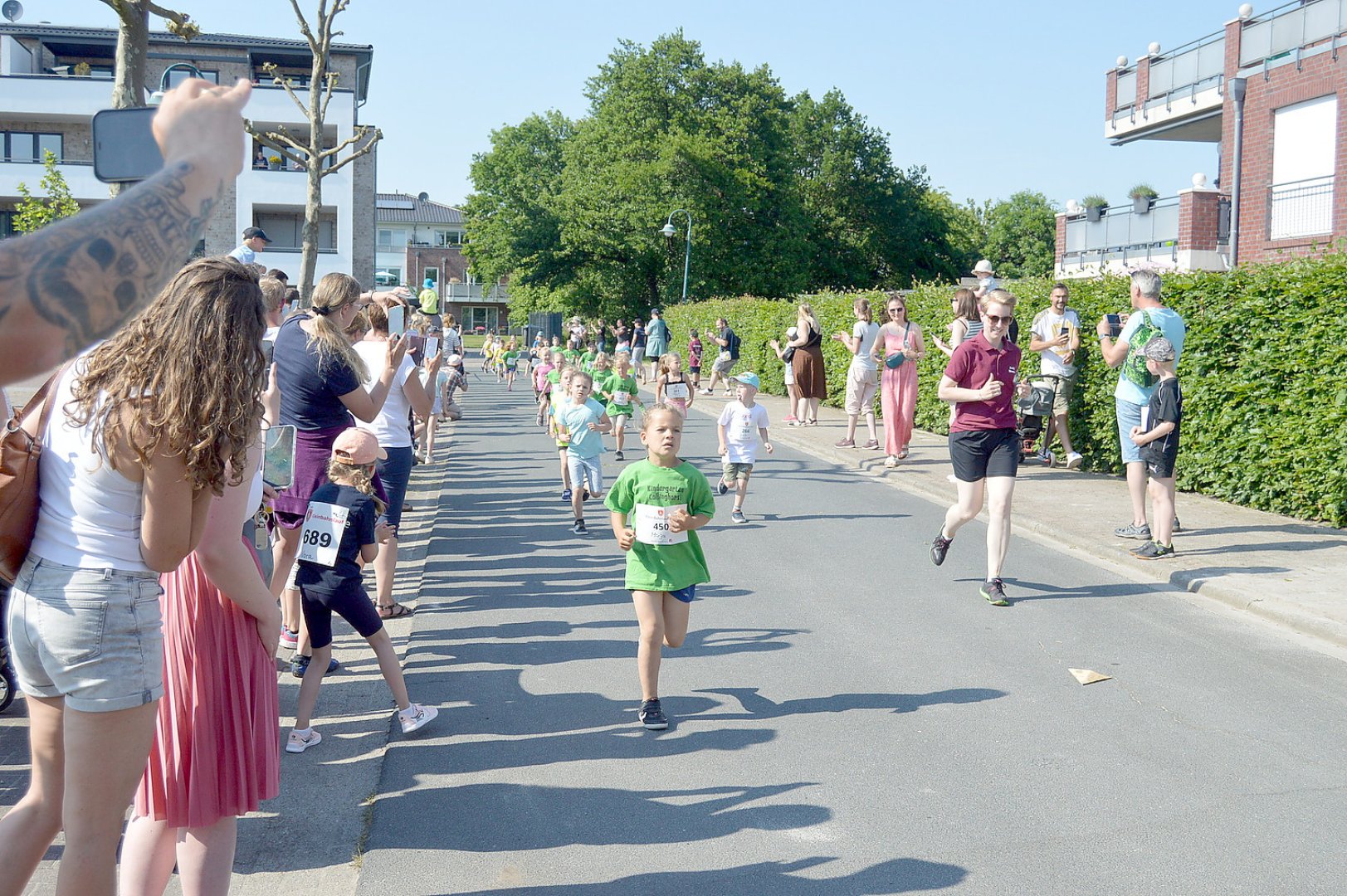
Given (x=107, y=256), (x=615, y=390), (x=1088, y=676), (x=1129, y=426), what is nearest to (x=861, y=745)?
(x=1088, y=676)

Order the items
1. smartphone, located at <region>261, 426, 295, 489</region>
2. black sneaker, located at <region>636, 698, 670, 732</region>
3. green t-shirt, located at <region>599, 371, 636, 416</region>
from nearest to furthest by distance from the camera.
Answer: smartphone, located at <region>261, 426, 295, 489</region> < black sneaker, located at <region>636, 698, 670, 732</region> < green t-shirt, located at <region>599, 371, 636, 416</region>

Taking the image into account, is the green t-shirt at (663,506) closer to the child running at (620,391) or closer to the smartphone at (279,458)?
the smartphone at (279,458)

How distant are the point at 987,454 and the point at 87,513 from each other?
6.25 meters

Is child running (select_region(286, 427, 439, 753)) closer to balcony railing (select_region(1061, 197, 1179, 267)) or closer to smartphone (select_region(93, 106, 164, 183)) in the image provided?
smartphone (select_region(93, 106, 164, 183))

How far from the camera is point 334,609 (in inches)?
205

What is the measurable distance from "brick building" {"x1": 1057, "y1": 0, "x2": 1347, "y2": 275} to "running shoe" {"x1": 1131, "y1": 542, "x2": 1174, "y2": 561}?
40.1ft

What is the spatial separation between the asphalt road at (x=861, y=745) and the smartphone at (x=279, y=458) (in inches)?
50.9

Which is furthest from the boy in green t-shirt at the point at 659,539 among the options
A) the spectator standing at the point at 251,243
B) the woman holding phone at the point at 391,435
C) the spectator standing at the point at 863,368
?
the spectator standing at the point at 863,368

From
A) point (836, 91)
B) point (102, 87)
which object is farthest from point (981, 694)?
point (836, 91)

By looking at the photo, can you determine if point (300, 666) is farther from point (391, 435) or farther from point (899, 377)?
point (899, 377)

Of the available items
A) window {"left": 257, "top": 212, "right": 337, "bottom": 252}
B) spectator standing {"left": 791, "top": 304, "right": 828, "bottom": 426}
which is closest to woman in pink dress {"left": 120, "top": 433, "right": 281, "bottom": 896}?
spectator standing {"left": 791, "top": 304, "right": 828, "bottom": 426}

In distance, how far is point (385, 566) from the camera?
7273mm

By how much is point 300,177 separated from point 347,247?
9.77ft

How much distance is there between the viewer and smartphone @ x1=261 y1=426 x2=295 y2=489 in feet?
13.9
